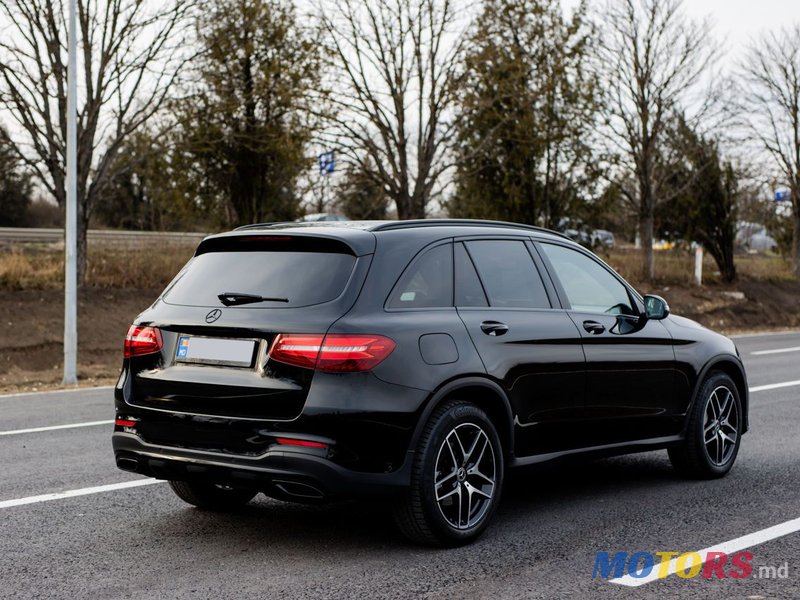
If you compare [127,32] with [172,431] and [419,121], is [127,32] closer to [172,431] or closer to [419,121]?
[419,121]

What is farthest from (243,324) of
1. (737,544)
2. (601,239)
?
(601,239)

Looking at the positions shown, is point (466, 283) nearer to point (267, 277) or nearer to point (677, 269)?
point (267, 277)

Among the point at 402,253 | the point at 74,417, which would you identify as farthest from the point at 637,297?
the point at 74,417

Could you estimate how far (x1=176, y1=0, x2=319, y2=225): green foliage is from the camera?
22.8 metres

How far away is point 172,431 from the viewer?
5.29 meters

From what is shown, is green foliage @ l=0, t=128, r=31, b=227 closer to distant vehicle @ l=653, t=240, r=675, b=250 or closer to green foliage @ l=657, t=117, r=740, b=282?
distant vehicle @ l=653, t=240, r=675, b=250

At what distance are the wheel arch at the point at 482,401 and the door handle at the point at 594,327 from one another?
0.95m

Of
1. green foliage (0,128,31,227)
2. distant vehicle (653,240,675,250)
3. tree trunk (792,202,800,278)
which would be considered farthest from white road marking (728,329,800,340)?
green foliage (0,128,31,227)

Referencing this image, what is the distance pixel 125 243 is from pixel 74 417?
51.5 ft

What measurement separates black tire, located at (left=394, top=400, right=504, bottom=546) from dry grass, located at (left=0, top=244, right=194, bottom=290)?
17.5 m

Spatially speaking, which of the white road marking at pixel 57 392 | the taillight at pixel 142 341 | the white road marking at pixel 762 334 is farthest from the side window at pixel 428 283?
the white road marking at pixel 762 334

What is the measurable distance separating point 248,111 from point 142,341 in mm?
20366

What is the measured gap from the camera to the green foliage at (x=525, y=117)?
24594 mm

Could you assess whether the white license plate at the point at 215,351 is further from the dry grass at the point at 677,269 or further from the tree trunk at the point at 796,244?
the tree trunk at the point at 796,244
